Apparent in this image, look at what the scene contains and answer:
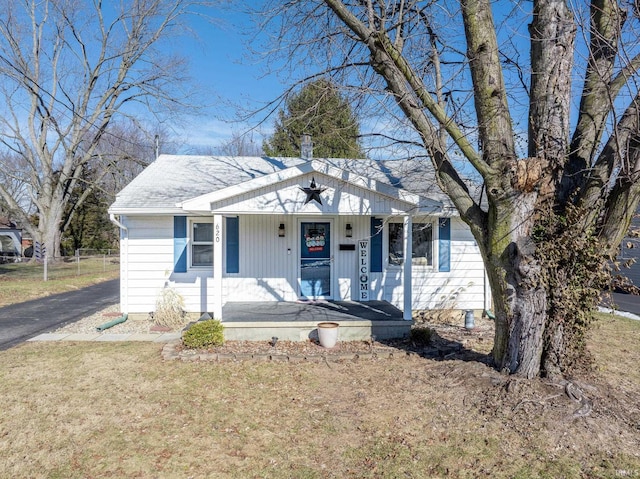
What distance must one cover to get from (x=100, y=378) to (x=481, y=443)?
16.1 ft

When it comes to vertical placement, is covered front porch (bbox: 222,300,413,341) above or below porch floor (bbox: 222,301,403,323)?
below

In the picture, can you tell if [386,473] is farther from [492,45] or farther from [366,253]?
[366,253]

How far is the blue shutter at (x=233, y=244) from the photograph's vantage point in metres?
9.28

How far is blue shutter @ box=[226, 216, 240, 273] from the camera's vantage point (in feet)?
30.5

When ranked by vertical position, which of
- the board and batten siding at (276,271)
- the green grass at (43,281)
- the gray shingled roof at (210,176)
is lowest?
the green grass at (43,281)

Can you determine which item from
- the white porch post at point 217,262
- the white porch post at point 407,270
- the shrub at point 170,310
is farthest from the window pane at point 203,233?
the white porch post at point 407,270

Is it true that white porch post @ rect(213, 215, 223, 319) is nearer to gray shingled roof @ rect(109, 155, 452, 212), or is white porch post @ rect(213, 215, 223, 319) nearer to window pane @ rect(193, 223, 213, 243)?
gray shingled roof @ rect(109, 155, 452, 212)

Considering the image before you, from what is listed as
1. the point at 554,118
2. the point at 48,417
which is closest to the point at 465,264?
the point at 554,118

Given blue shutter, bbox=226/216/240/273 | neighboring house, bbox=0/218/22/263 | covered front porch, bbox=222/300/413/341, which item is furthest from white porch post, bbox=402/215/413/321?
neighboring house, bbox=0/218/22/263

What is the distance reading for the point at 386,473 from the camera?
11.2ft

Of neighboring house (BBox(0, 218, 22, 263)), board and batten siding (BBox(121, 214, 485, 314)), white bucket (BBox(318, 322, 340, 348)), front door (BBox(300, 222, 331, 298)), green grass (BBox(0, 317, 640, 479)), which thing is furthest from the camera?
neighboring house (BBox(0, 218, 22, 263))

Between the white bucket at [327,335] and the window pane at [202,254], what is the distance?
355 centimetres

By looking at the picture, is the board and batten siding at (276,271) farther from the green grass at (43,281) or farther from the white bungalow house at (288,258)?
the green grass at (43,281)

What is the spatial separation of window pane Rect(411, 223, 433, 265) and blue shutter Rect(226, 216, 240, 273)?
13.5 ft
